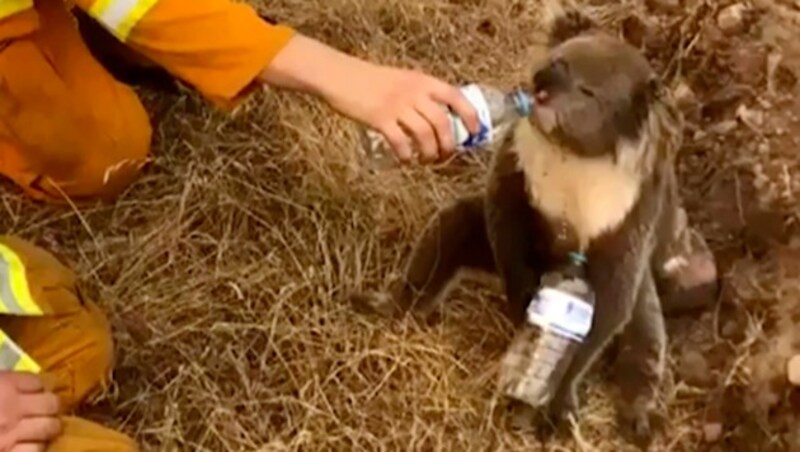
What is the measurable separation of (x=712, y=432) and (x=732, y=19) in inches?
33.6

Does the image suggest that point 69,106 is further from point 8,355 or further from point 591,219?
point 591,219

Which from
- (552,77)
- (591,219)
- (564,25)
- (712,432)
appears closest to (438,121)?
(552,77)

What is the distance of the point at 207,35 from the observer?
6.51ft

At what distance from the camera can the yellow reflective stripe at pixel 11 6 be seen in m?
2.22

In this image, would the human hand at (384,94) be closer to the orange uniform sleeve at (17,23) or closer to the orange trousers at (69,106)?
the orange trousers at (69,106)

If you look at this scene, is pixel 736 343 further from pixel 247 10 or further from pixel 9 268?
pixel 9 268

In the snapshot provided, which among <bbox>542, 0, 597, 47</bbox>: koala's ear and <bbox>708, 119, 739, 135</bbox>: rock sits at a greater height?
<bbox>542, 0, 597, 47</bbox>: koala's ear

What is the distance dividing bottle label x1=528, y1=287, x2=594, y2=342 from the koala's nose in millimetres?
284

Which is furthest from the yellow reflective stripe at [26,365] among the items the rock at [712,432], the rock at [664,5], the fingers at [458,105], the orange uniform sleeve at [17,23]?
the rock at [664,5]

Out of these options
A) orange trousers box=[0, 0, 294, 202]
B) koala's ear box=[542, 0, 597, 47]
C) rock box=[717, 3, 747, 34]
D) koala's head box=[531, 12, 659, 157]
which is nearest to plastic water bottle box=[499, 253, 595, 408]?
koala's head box=[531, 12, 659, 157]

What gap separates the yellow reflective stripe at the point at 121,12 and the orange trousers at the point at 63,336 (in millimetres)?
346

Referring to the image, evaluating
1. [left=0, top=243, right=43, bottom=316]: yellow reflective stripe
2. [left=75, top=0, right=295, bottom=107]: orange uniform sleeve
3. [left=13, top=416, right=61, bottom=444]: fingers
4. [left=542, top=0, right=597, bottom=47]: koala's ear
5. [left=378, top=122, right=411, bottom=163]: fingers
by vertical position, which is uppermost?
[left=75, top=0, right=295, bottom=107]: orange uniform sleeve

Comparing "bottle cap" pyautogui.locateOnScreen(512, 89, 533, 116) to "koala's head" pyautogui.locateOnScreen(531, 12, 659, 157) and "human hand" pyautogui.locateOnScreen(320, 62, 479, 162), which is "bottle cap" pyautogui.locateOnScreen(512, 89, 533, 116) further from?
"human hand" pyautogui.locateOnScreen(320, 62, 479, 162)

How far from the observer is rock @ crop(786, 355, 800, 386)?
2303 millimetres
